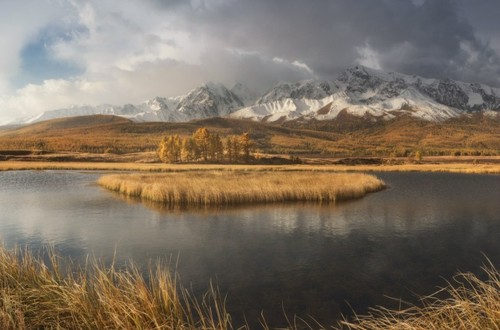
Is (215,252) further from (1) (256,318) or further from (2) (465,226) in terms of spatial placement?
(2) (465,226)

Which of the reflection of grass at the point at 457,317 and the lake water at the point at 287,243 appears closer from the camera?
the reflection of grass at the point at 457,317

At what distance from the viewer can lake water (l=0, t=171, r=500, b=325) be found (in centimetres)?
1515

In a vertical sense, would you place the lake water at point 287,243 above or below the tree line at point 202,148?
below

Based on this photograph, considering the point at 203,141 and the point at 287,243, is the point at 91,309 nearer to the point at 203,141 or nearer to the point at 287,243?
the point at 287,243

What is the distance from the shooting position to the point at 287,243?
880 inches

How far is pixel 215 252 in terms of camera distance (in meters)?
20.4

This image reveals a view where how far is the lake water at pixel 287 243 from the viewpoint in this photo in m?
15.2

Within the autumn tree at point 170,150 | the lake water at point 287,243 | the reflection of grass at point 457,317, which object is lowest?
the lake water at point 287,243

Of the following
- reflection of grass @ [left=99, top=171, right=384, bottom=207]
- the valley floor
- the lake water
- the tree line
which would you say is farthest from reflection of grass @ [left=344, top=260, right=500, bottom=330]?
the tree line

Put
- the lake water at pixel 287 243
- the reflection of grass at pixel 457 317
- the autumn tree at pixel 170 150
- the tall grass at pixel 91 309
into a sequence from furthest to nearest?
the autumn tree at pixel 170 150
the lake water at pixel 287 243
the tall grass at pixel 91 309
the reflection of grass at pixel 457 317

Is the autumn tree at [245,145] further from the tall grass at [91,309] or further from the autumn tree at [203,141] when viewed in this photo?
the tall grass at [91,309]

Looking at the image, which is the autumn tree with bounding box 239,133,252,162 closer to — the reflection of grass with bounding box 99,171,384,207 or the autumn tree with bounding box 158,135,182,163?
the autumn tree with bounding box 158,135,182,163

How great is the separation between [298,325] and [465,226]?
68.4 feet

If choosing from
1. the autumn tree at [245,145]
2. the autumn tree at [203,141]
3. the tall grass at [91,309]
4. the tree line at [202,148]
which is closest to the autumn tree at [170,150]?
the tree line at [202,148]
